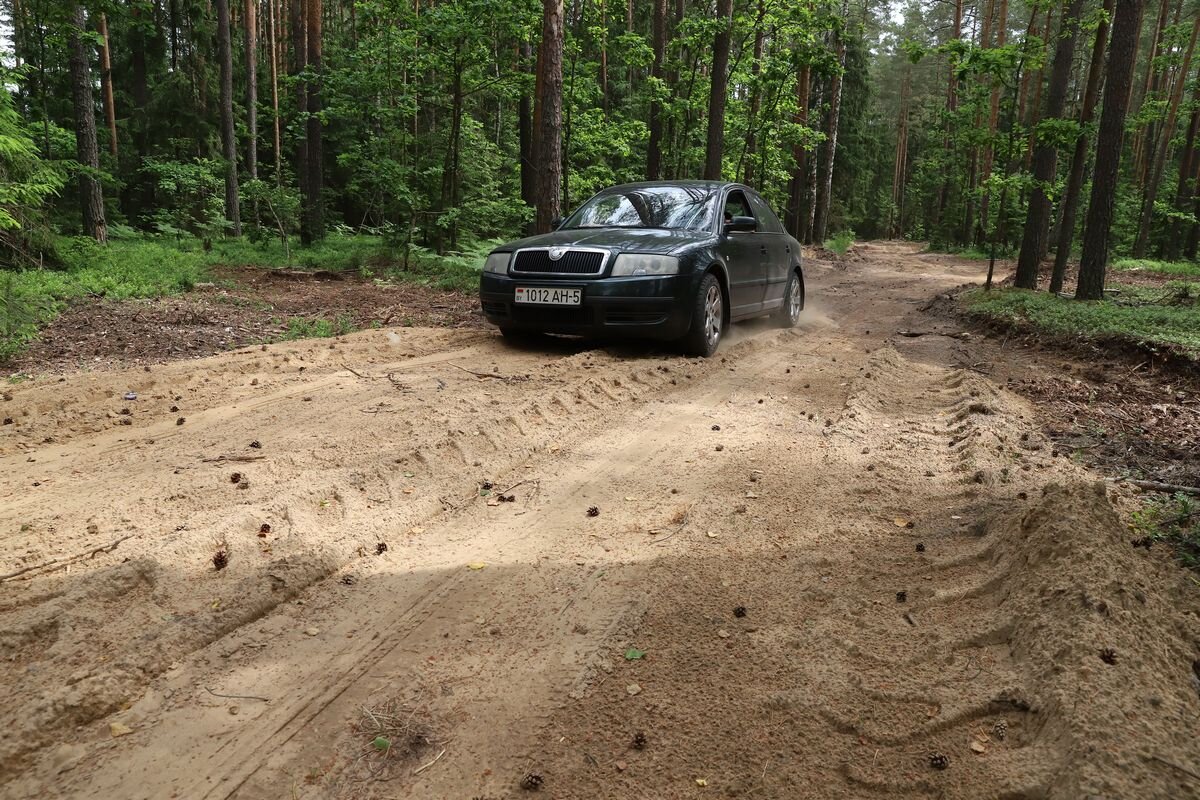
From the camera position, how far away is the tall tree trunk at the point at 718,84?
15584mm

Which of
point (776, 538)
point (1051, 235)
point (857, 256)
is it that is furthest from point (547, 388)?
point (1051, 235)

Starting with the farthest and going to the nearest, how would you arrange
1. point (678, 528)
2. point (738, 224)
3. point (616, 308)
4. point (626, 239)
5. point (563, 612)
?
point (738, 224) → point (626, 239) → point (616, 308) → point (678, 528) → point (563, 612)

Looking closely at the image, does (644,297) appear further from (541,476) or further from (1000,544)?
(1000,544)

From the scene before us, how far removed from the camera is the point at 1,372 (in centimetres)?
609

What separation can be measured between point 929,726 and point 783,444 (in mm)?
2800

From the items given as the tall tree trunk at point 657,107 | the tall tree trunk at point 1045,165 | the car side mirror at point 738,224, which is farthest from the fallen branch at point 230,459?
the tall tree trunk at point 657,107

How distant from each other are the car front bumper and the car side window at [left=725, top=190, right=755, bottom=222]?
6.03ft

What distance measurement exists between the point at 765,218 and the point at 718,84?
8.14 metres

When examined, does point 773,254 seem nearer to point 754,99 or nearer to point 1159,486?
point 1159,486

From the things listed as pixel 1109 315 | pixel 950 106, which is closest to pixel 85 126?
pixel 1109 315

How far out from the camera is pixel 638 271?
22.6 ft

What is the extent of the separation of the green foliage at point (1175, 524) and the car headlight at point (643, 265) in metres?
4.35

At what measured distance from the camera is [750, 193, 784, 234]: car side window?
9227mm

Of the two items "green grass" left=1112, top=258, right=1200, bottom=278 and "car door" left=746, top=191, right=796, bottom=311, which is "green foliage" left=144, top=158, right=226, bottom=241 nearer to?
"car door" left=746, top=191, right=796, bottom=311
